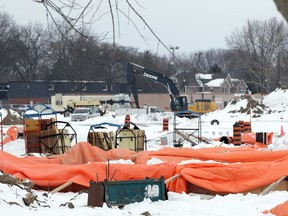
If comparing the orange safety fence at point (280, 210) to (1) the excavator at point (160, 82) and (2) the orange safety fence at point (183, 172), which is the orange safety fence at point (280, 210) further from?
(1) the excavator at point (160, 82)

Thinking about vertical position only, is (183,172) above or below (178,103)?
below

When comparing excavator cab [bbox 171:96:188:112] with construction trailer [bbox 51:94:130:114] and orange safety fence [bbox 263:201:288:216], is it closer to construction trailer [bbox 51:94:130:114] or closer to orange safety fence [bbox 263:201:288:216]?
construction trailer [bbox 51:94:130:114]

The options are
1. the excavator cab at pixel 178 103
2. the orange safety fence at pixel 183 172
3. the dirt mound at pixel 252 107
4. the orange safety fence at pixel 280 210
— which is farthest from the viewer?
the dirt mound at pixel 252 107

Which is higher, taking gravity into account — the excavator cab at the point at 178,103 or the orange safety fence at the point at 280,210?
the excavator cab at the point at 178,103

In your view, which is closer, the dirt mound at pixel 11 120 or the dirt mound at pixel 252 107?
the dirt mound at pixel 11 120

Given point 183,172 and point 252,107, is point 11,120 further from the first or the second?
point 183,172

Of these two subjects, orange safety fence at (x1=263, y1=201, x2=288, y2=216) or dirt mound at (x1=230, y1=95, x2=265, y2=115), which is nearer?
orange safety fence at (x1=263, y1=201, x2=288, y2=216)

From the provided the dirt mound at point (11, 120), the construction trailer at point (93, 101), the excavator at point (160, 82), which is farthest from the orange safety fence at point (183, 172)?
the construction trailer at point (93, 101)

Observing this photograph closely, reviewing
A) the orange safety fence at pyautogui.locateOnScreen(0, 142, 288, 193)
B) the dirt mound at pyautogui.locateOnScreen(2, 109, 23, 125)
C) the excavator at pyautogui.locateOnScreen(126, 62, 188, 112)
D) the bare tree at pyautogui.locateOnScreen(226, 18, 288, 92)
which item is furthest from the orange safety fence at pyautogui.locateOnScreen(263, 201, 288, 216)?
the bare tree at pyautogui.locateOnScreen(226, 18, 288, 92)

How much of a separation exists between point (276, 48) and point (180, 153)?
216ft

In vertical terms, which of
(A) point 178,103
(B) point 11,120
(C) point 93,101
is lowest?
(B) point 11,120

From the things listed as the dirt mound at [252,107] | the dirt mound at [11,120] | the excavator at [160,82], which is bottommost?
the dirt mound at [11,120]

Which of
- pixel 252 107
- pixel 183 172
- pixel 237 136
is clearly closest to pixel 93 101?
pixel 252 107

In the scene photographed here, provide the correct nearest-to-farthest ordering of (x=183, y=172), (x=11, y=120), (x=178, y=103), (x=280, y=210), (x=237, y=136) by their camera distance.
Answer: (x=280, y=210), (x=183, y=172), (x=237, y=136), (x=11, y=120), (x=178, y=103)
